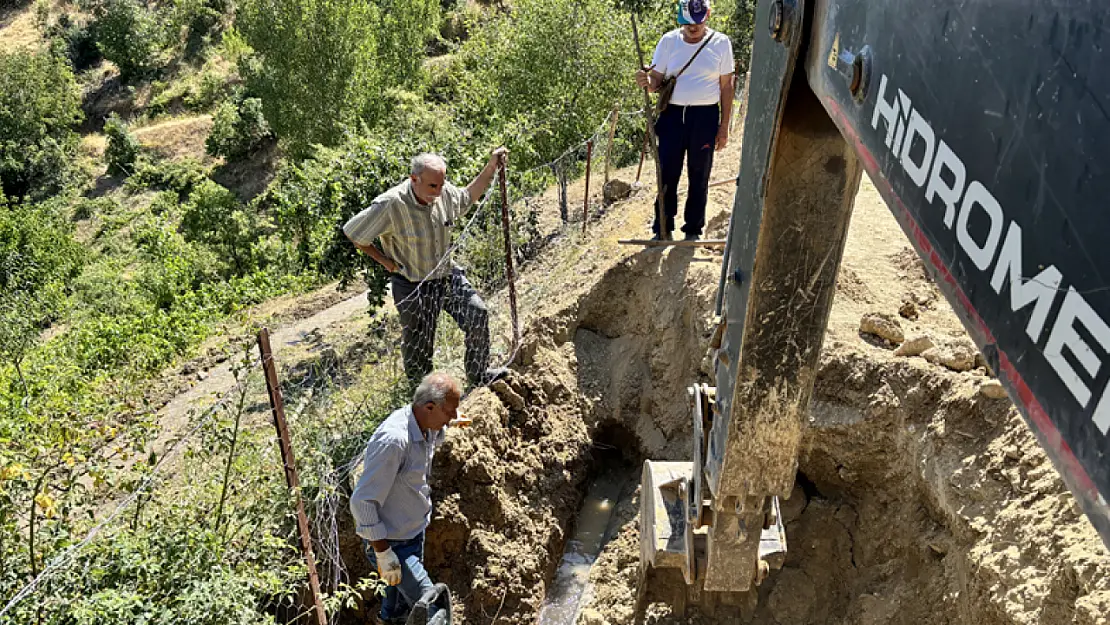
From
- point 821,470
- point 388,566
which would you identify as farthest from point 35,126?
point 821,470

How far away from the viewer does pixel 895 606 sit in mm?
4746

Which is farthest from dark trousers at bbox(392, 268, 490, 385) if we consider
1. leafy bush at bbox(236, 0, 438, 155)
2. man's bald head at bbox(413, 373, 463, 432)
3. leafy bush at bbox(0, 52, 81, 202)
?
leafy bush at bbox(0, 52, 81, 202)

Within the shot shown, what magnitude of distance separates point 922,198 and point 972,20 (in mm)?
334

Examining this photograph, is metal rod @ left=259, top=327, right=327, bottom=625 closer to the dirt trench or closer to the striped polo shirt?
the dirt trench

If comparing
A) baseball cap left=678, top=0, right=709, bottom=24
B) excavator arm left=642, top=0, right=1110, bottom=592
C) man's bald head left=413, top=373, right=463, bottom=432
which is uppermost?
excavator arm left=642, top=0, right=1110, bottom=592

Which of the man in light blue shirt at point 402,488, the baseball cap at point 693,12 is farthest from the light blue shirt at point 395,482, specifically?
the baseball cap at point 693,12

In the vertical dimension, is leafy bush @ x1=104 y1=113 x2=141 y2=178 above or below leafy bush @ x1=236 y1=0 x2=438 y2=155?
→ below

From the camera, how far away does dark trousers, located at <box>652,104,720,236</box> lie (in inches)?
245

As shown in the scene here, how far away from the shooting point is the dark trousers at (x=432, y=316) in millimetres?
5719

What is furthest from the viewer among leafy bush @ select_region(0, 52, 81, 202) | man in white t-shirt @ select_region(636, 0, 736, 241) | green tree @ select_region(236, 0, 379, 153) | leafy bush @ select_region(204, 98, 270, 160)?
leafy bush @ select_region(0, 52, 81, 202)

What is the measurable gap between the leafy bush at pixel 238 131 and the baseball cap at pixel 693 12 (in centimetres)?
2856

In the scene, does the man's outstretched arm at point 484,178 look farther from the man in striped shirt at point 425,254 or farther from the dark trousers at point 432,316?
the dark trousers at point 432,316

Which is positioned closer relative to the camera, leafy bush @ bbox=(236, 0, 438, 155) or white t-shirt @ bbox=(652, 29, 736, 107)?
white t-shirt @ bbox=(652, 29, 736, 107)

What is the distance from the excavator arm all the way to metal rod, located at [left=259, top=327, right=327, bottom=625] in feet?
7.76
